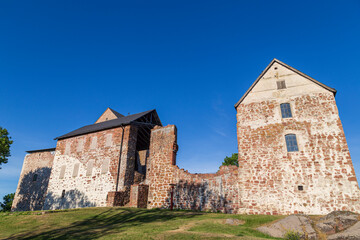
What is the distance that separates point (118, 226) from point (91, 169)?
1310cm

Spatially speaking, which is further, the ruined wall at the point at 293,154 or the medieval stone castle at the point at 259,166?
the medieval stone castle at the point at 259,166

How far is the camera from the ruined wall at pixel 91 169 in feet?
72.6

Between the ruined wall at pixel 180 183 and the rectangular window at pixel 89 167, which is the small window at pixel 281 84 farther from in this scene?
the rectangular window at pixel 89 167

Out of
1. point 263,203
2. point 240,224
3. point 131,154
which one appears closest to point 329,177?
point 263,203

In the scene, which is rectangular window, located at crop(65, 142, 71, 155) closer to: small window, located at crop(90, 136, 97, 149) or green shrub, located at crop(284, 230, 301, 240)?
small window, located at crop(90, 136, 97, 149)

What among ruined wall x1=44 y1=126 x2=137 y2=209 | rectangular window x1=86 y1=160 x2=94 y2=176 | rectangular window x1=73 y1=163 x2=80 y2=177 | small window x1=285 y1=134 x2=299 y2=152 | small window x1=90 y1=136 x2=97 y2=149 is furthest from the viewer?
small window x1=90 y1=136 x2=97 y2=149

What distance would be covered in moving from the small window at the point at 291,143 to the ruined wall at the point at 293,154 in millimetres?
253

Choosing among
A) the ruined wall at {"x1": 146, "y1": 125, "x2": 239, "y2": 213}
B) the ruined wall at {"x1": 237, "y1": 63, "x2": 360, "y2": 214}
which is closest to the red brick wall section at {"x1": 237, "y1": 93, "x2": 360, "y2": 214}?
the ruined wall at {"x1": 237, "y1": 63, "x2": 360, "y2": 214}

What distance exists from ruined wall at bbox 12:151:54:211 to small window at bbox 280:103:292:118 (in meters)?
29.0

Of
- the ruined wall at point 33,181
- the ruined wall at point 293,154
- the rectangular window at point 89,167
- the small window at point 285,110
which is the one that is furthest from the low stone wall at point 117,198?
the small window at point 285,110

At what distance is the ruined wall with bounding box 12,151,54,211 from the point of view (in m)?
30.2

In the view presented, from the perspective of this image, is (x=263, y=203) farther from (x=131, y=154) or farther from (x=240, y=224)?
(x=131, y=154)

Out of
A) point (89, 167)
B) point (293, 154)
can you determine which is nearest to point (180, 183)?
point (293, 154)

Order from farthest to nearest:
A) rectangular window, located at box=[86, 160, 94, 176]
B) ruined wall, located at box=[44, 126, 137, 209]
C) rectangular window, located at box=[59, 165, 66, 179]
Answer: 1. rectangular window, located at box=[59, 165, 66, 179]
2. rectangular window, located at box=[86, 160, 94, 176]
3. ruined wall, located at box=[44, 126, 137, 209]
